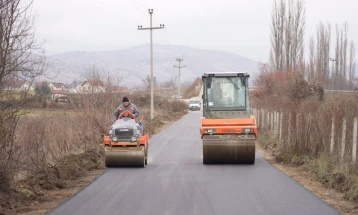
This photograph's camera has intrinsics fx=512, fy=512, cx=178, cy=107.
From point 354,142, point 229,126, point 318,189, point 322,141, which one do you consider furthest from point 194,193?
point 322,141

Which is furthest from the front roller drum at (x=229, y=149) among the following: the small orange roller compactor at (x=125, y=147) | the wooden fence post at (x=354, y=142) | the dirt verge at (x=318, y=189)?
the wooden fence post at (x=354, y=142)

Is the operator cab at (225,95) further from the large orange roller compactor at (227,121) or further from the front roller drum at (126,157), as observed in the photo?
the front roller drum at (126,157)

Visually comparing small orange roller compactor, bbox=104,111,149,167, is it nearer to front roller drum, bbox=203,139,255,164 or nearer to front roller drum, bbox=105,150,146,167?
front roller drum, bbox=105,150,146,167

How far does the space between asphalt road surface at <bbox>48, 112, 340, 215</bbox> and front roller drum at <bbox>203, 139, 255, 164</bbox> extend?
1.06ft

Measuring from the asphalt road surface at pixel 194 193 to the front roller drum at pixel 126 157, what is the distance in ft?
0.96

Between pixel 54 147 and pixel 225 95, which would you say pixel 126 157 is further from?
pixel 54 147

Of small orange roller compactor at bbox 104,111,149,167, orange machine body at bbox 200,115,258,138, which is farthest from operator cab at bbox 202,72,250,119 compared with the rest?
small orange roller compactor at bbox 104,111,149,167

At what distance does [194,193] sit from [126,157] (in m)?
4.89

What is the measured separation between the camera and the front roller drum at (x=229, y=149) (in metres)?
16.0

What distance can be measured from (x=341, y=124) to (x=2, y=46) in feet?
31.2

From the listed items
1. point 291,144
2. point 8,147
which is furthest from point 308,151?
point 8,147

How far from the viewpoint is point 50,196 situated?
1106 centimetres

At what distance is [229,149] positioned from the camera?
52.8ft

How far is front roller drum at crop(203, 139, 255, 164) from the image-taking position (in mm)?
16047
